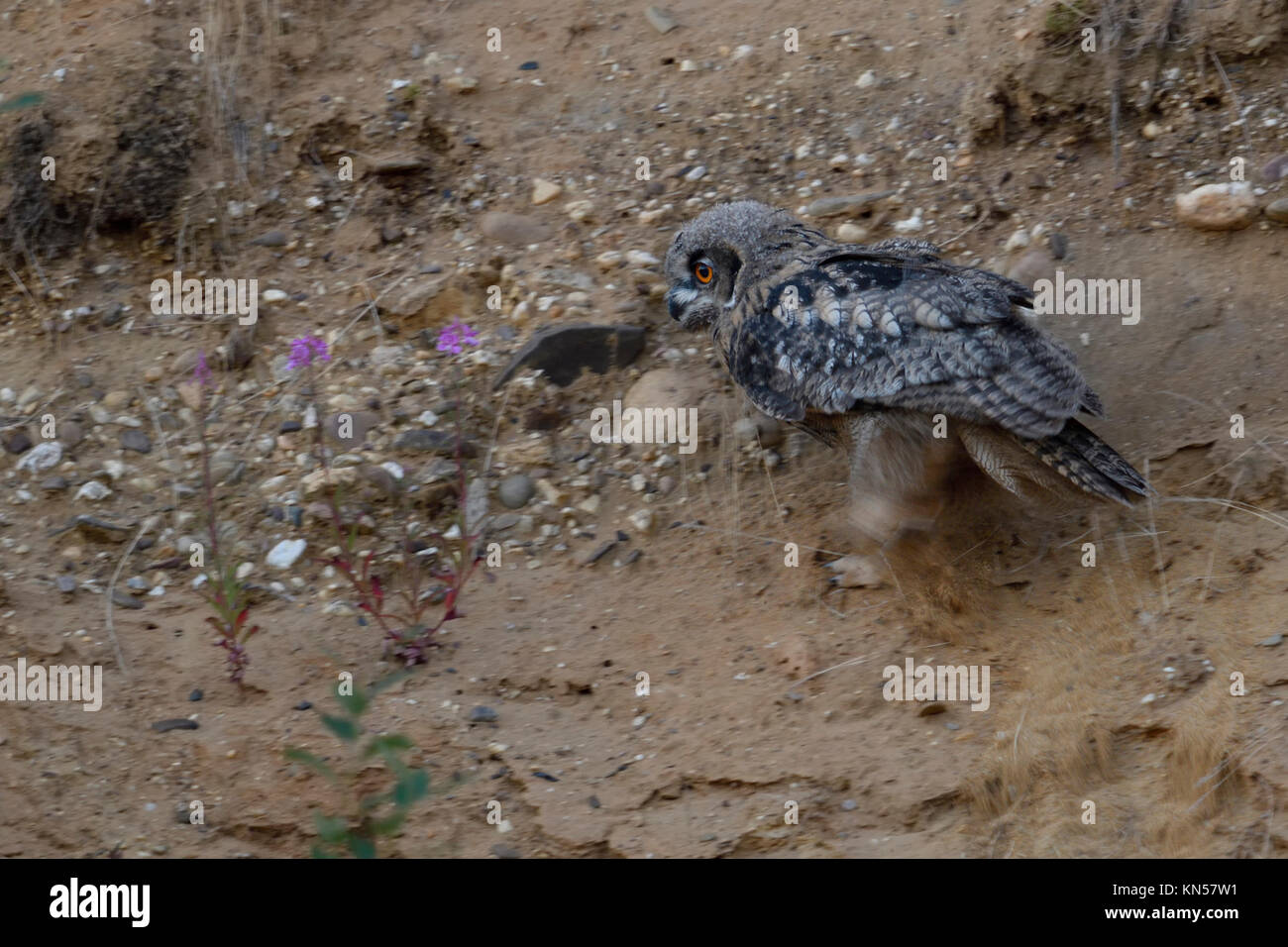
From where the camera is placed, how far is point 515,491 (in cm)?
557

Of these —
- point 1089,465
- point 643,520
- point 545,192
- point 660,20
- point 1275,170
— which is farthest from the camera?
point 660,20

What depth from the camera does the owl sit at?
4.53 metres

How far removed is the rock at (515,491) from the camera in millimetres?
5562

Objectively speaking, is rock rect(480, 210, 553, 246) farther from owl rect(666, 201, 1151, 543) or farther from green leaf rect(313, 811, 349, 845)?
green leaf rect(313, 811, 349, 845)

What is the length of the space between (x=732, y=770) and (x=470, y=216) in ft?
11.3

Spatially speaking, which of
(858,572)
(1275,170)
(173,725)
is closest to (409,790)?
(173,725)

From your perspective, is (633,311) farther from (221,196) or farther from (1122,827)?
(1122,827)

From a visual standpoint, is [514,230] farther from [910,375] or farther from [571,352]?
[910,375]

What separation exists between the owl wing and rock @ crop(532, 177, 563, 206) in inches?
72.9

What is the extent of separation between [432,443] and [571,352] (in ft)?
2.47

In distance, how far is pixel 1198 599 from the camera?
4.52 meters

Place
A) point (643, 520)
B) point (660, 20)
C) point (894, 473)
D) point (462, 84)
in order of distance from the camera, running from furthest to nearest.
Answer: point (660, 20), point (462, 84), point (643, 520), point (894, 473)

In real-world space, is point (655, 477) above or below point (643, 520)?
above

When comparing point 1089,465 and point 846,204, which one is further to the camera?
point 846,204
